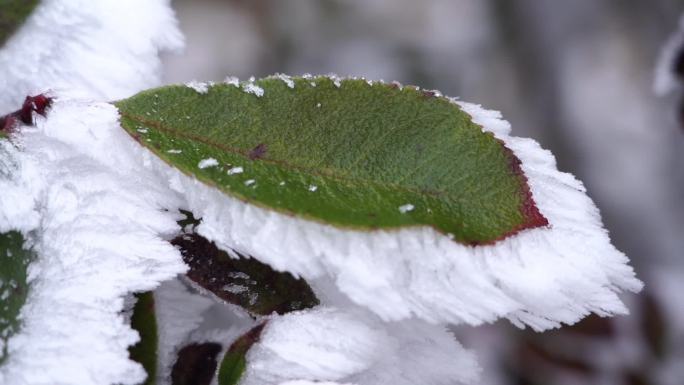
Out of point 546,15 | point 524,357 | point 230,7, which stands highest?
point 546,15

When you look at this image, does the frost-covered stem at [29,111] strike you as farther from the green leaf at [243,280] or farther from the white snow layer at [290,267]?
the green leaf at [243,280]

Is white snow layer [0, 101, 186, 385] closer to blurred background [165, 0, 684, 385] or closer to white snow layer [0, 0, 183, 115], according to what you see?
white snow layer [0, 0, 183, 115]

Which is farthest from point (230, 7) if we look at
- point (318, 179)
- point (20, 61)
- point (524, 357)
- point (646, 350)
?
Answer: point (318, 179)

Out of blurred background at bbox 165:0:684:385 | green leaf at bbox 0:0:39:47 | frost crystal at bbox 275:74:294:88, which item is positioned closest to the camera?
frost crystal at bbox 275:74:294:88

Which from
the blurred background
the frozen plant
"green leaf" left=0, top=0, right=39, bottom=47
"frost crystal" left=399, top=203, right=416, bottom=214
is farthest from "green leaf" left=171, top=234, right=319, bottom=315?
the blurred background

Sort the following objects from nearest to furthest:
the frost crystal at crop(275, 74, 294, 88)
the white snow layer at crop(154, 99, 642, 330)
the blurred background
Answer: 1. the white snow layer at crop(154, 99, 642, 330)
2. the frost crystal at crop(275, 74, 294, 88)
3. the blurred background

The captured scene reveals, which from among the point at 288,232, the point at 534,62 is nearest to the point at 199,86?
the point at 288,232

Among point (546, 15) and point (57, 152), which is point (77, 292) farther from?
point (546, 15)

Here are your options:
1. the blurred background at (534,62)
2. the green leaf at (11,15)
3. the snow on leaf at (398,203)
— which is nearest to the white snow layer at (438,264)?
the snow on leaf at (398,203)
